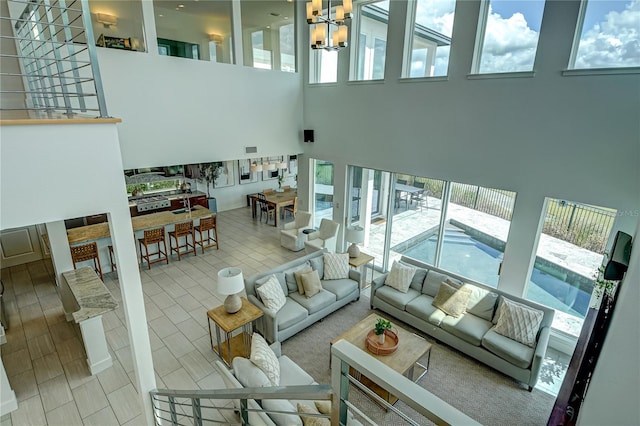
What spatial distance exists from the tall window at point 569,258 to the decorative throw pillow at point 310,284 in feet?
11.6

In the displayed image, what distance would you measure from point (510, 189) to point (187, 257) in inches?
291

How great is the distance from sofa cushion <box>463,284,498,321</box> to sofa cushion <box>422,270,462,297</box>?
0.39 meters

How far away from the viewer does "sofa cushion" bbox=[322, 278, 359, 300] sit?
596 cm

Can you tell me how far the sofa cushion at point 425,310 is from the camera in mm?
5191

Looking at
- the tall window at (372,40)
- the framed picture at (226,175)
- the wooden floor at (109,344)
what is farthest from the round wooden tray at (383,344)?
the framed picture at (226,175)

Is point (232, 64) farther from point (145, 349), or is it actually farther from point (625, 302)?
point (625, 302)

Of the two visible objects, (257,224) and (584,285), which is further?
(257,224)

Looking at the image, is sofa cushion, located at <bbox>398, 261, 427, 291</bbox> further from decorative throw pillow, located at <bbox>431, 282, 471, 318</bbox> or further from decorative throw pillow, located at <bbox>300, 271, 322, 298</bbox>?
decorative throw pillow, located at <bbox>300, 271, 322, 298</bbox>

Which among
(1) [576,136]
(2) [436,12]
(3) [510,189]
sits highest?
(2) [436,12]

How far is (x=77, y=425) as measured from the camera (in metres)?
3.76

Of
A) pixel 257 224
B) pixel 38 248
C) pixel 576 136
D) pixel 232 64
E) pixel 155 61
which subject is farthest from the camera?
pixel 257 224

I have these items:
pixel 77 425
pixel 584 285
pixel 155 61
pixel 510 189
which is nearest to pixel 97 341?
pixel 77 425

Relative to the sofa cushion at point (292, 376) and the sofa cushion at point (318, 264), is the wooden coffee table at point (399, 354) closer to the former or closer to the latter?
the sofa cushion at point (292, 376)

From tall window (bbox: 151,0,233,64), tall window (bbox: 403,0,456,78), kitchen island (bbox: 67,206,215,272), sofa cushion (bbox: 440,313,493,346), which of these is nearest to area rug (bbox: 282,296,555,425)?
sofa cushion (bbox: 440,313,493,346)
